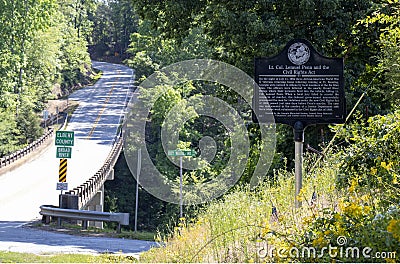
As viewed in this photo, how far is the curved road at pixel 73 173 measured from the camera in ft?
49.6

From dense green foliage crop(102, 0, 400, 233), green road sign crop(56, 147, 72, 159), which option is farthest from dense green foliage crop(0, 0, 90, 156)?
dense green foliage crop(102, 0, 400, 233)

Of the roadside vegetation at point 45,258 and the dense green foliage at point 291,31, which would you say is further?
the dense green foliage at point 291,31

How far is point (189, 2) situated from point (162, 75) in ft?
124

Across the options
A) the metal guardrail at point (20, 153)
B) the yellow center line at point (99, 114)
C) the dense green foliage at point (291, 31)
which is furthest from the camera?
the yellow center line at point (99, 114)

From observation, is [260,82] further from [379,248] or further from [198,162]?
[198,162]

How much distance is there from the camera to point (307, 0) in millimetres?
17422

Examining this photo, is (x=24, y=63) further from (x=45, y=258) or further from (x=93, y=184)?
(x=45, y=258)

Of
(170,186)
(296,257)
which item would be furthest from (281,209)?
(170,186)

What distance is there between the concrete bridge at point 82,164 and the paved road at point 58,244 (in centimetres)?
619

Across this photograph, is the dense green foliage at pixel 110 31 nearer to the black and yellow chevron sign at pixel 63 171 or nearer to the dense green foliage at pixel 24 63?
the dense green foliage at pixel 24 63

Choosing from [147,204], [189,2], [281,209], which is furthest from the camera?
[147,204]

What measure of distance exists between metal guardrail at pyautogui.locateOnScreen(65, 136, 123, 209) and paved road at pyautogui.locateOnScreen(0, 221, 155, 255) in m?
6.88

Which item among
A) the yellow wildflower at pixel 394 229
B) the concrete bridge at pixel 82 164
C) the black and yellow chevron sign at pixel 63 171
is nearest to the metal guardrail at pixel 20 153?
the concrete bridge at pixel 82 164

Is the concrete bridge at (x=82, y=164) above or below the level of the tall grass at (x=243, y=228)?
above
